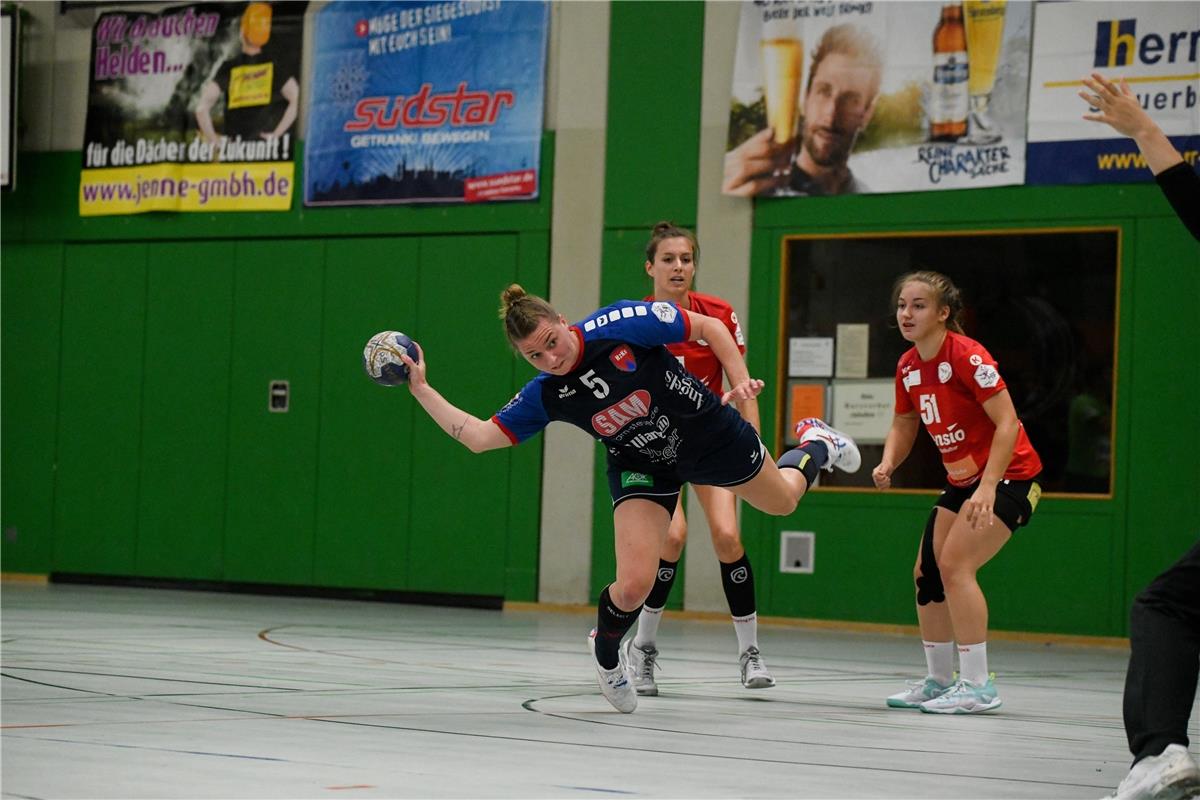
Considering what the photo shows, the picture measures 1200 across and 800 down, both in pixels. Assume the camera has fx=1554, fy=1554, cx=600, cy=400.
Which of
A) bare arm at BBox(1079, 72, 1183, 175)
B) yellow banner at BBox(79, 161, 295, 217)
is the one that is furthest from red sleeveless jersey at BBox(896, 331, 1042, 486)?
yellow banner at BBox(79, 161, 295, 217)

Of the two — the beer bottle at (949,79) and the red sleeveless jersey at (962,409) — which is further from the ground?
the beer bottle at (949,79)

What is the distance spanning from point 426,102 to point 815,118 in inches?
148

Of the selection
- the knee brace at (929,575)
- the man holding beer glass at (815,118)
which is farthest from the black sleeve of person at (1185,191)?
the man holding beer glass at (815,118)

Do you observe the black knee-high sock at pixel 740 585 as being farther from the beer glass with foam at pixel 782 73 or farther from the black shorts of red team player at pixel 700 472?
the beer glass with foam at pixel 782 73

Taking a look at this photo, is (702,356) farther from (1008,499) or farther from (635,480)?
(1008,499)

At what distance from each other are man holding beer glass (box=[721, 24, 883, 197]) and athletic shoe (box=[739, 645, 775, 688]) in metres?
6.51

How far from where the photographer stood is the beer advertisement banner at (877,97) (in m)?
12.4

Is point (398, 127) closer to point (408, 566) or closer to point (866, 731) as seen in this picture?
point (408, 566)

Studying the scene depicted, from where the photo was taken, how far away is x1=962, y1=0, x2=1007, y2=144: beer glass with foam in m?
12.4

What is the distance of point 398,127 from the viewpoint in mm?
14625

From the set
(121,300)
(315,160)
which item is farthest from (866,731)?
(121,300)

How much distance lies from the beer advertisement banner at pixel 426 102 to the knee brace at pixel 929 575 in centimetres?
784

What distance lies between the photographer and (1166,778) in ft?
12.3

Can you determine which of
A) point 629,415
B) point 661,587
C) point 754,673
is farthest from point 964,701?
point 629,415
